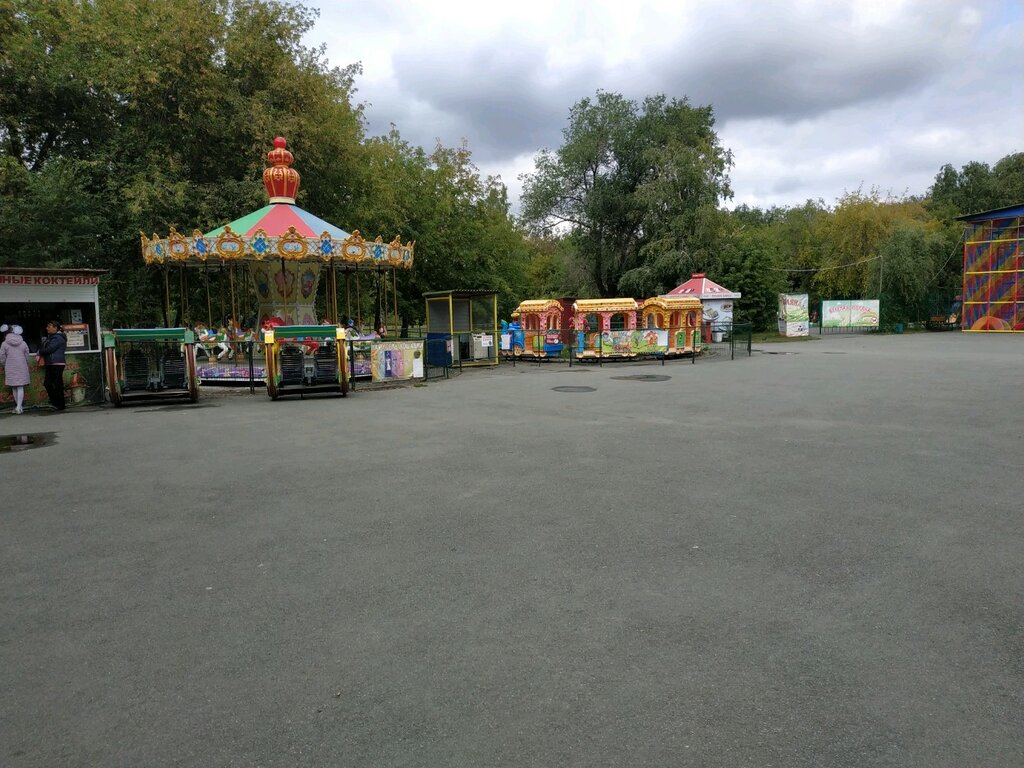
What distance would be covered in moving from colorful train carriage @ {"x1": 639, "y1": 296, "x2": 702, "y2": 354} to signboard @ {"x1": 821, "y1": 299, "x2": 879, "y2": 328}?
1989cm

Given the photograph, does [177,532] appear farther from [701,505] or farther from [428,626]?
[701,505]

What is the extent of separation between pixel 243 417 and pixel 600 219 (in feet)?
118

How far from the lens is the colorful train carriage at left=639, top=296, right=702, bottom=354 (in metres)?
27.8

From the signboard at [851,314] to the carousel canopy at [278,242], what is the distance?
111 ft

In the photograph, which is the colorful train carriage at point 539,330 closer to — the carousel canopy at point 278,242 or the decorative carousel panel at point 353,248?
the carousel canopy at point 278,242

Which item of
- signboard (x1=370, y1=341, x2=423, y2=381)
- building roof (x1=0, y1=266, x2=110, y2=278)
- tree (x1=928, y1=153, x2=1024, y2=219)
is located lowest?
signboard (x1=370, y1=341, x2=423, y2=381)

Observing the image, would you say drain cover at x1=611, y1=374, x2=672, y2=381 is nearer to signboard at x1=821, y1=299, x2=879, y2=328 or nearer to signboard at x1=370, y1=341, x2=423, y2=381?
signboard at x1=370, y1=341, x2=423, y2=381

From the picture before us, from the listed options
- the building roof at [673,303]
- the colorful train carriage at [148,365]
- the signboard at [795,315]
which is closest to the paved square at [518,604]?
the colorful train carriage at [148,365]

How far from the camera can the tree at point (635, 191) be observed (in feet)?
137

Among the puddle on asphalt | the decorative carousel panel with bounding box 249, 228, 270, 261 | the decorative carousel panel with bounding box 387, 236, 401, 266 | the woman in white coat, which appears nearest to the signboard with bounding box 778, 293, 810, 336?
the decorative carousel panel with bounding box 387, 236, 401, 266

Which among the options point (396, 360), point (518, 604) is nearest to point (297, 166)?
point (396, 360)

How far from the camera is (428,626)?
4211mm

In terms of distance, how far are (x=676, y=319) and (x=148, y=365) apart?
2071 cm

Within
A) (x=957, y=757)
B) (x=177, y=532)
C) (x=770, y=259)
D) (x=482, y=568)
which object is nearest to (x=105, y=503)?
(x=177, y=532)
